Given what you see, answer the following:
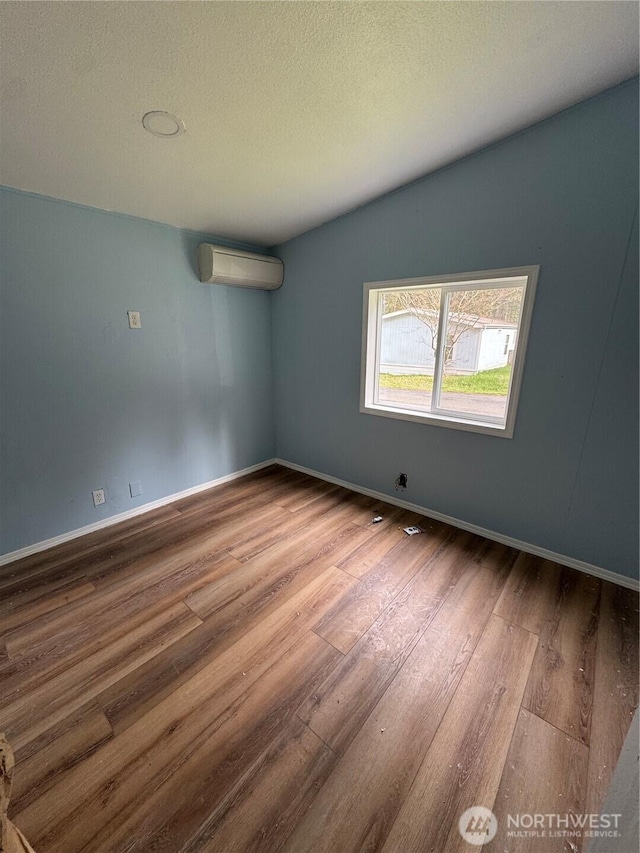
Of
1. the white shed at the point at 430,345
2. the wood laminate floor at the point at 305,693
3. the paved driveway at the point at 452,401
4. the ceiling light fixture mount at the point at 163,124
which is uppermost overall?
the ceiling light fixture mount at the point at 163,124

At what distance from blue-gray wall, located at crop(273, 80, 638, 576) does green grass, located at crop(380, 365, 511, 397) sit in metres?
0.18

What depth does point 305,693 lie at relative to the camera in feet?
4.37

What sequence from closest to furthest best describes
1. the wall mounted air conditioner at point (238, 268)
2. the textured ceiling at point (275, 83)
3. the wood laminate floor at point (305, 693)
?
the wood laminate floor at point (305, 693) < the textured ceiling at point (275, 83) < the wall mounted air conditioner at point (238, 268)

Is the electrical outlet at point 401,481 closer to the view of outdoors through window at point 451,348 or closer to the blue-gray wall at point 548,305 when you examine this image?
the blue-gray wall at point 548,305

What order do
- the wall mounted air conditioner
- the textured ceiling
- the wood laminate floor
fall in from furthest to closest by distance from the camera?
the wall mounted air conditioner → the textured ceiling → the wood laminate floor

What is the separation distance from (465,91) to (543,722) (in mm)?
2751

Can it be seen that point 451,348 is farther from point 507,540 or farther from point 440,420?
point 507,540

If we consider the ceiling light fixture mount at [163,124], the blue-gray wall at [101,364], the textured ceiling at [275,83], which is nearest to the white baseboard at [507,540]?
the blue-gray wall at [101,364]

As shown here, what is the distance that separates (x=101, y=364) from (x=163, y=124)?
1.54 metres

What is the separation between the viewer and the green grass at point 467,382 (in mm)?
2236

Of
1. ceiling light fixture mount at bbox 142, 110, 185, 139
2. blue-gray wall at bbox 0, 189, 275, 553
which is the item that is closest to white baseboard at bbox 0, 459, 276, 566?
blue-gray wall at bbox 0, 189, 275, 553

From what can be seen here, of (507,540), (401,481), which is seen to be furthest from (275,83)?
(507,540)

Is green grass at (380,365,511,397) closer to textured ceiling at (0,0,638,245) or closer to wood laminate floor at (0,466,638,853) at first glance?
wood laminate floor at (0,466,638,853)

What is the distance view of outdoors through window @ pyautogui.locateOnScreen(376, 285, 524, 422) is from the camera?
7.24 feet
